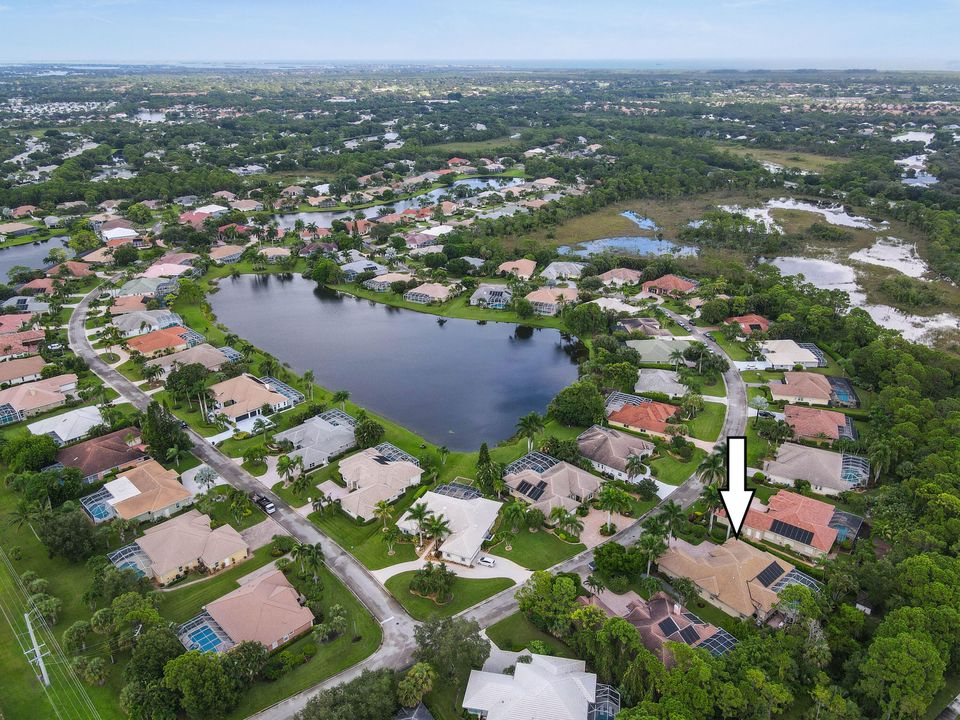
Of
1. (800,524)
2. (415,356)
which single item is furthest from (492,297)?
(800,524)

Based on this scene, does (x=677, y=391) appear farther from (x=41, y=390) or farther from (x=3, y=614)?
(x=41, y=390)

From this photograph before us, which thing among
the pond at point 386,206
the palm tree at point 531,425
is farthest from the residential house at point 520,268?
the palm tree at point 531,425

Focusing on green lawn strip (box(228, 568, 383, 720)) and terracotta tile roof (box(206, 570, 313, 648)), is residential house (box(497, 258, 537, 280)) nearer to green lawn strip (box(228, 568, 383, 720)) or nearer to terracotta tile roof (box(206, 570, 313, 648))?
green lawn strip (box(228, 568, 383, 720))

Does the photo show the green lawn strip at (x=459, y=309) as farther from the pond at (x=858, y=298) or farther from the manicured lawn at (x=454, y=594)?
the manicured lawn at (x=454, y=594)

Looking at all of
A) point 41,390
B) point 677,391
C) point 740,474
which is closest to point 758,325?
point 677,391

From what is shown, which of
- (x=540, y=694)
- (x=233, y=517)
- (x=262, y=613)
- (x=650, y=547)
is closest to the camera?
(x=540, y=694)

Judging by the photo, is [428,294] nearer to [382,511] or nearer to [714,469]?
[382,511]

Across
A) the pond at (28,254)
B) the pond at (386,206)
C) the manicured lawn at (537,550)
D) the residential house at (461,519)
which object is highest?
the pond at (386,206)
